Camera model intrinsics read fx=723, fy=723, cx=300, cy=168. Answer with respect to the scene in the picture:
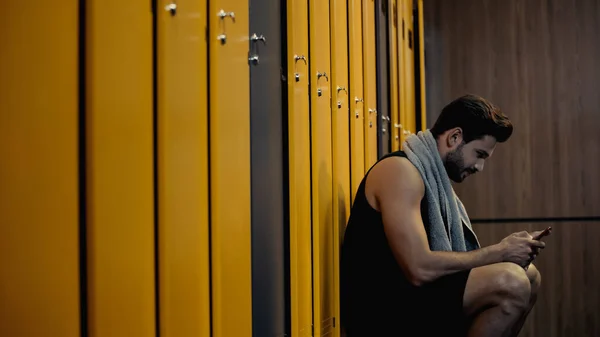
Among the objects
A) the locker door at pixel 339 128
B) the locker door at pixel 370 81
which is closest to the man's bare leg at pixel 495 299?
the locker door at pixel 339 128

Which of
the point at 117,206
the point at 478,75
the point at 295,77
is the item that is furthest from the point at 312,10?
the point at 478,75

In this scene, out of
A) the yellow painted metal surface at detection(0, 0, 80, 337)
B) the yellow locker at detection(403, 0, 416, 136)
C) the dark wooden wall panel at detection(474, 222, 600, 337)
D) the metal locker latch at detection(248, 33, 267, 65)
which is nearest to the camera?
Answer: the yellow painted metal surface at detection(0, 0, 80, 337)

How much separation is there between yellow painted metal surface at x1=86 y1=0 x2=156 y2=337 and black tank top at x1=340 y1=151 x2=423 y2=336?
1112mm

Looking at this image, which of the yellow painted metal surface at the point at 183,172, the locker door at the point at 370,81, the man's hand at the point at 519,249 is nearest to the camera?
the yellow painted metal surface at the point at 183,172

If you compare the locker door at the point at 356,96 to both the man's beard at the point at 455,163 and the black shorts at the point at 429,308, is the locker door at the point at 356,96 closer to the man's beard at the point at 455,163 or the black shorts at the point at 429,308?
the man's beard at the point at 455,163

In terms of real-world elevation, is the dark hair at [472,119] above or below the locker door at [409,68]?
below

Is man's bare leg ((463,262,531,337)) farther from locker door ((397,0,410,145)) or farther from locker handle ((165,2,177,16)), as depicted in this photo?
locker door ((397,0,410,145))

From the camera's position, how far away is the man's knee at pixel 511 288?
2.15 metres

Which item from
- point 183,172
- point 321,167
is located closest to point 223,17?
point 183,172

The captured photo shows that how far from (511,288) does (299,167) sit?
0.73m

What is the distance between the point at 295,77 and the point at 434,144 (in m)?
0.59

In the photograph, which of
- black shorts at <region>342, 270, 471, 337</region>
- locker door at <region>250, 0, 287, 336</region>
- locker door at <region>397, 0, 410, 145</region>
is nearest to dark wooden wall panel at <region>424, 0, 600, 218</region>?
locker door at <region>397, 0, 410, 145</region>

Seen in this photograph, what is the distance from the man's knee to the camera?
7.07 feet

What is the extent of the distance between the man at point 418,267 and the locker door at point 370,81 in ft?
2.68
